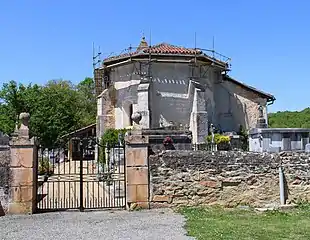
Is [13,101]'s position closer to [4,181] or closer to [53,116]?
[53,116]

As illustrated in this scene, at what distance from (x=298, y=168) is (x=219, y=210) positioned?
2.80m

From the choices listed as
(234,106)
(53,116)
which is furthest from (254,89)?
(53,116)

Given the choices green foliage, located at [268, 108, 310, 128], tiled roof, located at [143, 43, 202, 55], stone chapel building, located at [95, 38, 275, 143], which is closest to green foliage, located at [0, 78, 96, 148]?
stone chapel building, located at [95, 38, 275, 143]

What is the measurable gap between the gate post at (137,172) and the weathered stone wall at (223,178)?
21 cm

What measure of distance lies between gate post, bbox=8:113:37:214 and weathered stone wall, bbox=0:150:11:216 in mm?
110

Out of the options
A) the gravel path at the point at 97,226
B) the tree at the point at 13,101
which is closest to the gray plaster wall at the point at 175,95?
the tree at the point at 13,101

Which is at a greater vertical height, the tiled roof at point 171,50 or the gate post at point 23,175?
the tiled roof at point 171,50

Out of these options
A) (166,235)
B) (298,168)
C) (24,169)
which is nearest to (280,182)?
(298,168)

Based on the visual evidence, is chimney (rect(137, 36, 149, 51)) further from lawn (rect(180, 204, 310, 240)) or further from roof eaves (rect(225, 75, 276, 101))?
lawn (rect(180, 204, 310, 240))

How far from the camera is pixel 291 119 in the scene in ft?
128

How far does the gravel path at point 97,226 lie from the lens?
7926 mm

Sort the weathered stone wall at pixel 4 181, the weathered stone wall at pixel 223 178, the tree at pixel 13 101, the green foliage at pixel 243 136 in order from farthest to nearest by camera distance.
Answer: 1. the tree at pixel 13 101
2. the green foliage at pixel 243 136
3. the weathered stone wall at pixel 223 178
4. the weathered stone wall at pixel 4 181

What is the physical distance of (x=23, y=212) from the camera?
1098 centimetres

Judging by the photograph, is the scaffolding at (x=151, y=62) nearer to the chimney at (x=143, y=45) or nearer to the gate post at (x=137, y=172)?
the chimney at (x=143, y=45)
